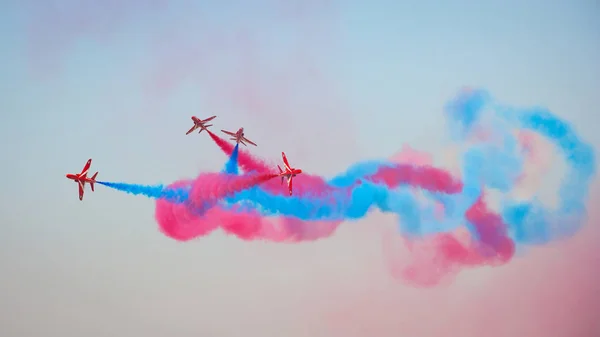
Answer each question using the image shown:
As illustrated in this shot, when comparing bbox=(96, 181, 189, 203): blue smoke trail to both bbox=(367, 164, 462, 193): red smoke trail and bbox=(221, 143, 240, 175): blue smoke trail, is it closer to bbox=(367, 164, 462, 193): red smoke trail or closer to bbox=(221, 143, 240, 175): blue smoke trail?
bbox=(221, 143, 240, 175): blue smoke trail

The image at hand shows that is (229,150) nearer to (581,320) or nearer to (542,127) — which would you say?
(542,127)

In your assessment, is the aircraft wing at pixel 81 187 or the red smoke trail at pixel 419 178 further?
the red smoke trail at pixel 419 178

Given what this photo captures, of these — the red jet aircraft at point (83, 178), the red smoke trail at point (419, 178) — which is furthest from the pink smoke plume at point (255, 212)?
the red jet aircraft at point (83, 178)

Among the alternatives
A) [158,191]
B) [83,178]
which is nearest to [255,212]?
[158,191]

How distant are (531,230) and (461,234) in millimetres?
2536

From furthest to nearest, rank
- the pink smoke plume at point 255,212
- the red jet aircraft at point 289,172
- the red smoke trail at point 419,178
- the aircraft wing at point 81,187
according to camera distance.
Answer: the red smoke trail at point 419,178, the pink smoke plume at point 255,212, the aircraft wing at point 81,187, the red jet aircraft at point 289,172

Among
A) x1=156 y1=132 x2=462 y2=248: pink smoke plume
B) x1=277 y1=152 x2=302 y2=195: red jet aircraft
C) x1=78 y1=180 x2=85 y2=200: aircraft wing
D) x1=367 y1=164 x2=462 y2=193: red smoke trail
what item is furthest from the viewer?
x1=367 y1=164 x2=462 y2=193: red smoke trail

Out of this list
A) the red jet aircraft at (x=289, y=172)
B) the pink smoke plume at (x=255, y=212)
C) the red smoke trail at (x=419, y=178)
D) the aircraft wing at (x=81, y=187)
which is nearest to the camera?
the red jet aircraft at (x=289, y=172)

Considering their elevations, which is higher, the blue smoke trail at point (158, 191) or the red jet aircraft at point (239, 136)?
the red jet aircraft at point (239, 136)

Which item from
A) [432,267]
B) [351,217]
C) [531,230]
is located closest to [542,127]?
[531,230]

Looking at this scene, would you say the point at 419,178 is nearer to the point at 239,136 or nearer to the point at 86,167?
the point at 239,136

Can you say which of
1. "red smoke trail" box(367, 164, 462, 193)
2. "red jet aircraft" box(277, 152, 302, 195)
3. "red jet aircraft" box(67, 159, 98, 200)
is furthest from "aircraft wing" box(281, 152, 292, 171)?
"red jet aircraft" box(67, 159, 98, 200)

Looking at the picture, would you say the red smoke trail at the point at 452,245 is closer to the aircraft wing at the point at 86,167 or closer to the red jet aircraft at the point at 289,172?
the red jet aircraft at the point at 289,172

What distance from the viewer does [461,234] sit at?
17266mm
